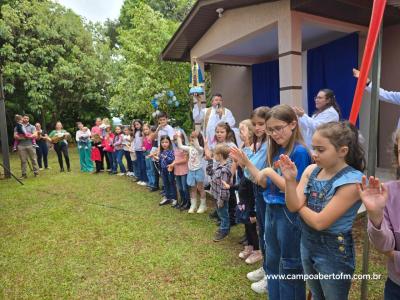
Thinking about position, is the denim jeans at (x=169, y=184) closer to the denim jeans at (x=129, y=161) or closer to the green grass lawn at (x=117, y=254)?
the green grass lawn at (x=117, y=254)

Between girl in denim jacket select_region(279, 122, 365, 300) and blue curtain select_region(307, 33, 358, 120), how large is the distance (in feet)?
16.9

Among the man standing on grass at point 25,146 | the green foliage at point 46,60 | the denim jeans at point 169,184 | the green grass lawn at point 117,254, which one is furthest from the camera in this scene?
the green foliage at point 46,60

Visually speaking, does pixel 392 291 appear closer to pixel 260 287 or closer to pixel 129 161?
pixel 260 287

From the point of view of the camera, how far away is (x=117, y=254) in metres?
3.91

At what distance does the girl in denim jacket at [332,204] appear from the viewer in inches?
64.8

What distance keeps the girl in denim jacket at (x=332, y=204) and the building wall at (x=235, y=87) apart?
834 cm

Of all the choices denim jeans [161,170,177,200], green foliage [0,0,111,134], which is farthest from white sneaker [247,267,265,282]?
green foliage [0,0,111,134]

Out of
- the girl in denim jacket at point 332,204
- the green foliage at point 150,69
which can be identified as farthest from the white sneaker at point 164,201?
the green foliage at point 150,69

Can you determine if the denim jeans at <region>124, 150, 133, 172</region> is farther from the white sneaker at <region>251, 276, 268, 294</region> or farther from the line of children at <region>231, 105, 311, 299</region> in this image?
the line of children at <region>231, 105, 311, 299</region>

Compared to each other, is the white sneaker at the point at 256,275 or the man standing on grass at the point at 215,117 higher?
the man standing on grass at the point at 215,117

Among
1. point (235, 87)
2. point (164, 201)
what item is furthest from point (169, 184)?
point (235, 87)

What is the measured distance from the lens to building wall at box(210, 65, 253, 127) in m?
9.97

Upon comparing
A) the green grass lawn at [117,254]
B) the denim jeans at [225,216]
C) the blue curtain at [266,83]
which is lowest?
the green grass lawn at [117,254]

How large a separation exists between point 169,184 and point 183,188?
51 centimetres
